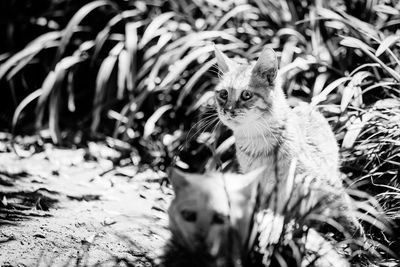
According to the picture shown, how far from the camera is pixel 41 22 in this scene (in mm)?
4152

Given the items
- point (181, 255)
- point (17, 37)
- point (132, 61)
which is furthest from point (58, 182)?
point (17, 37)

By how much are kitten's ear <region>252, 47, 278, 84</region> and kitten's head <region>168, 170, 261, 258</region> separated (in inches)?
35.7

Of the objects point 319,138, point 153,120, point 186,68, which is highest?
point 319,138

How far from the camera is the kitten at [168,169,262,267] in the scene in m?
1.46

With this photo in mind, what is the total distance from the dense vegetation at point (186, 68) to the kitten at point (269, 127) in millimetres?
207

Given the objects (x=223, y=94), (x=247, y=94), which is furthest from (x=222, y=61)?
(x=247, y=94)

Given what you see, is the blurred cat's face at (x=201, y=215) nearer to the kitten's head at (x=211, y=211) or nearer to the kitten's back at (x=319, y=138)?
the kitten's head at (x=211, y=211)

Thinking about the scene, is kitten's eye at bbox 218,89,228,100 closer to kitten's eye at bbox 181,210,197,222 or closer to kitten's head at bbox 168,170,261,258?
kitten's head at bbox 168,170,261,258

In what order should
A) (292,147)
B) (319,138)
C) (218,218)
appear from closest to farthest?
(218,218) < (292,147) < (319,138)

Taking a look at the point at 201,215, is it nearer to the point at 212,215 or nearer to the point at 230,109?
the point at 212,215

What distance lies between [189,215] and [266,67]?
115cm

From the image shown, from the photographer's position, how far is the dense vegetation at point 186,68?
8.94ft

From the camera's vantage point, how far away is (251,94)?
→ 7.91ft

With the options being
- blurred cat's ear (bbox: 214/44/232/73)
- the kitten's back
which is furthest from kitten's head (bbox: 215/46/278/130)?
the kitten's back
